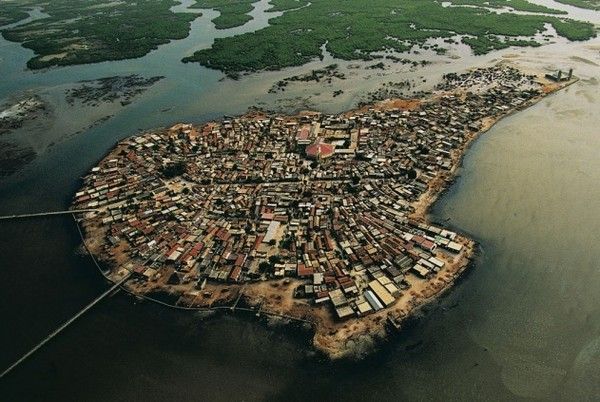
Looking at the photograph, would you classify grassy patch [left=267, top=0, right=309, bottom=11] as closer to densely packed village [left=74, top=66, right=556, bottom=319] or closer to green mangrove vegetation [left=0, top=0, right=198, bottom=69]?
green mangrove vegetation [left=0, top=0, right=198, bottom=69]

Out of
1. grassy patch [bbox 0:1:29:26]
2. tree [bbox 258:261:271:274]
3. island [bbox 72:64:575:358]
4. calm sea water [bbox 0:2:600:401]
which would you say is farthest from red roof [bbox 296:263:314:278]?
grassy patch [bbox 0:1:29:26]

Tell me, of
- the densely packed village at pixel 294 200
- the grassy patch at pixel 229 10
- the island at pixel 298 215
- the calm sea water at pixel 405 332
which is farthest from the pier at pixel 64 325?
the grassy patch at pixel 229 10

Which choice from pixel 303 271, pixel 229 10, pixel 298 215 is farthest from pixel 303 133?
pixel 229 10

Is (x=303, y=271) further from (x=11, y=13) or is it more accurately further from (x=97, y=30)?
(x=11, y=13)

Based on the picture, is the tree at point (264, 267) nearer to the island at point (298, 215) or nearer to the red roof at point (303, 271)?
the island at point (298, 215)

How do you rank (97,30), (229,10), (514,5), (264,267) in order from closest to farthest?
(264,267), (97,30), (514,5), (229,10)

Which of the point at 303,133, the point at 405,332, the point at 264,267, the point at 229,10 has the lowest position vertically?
the point at 405,332
